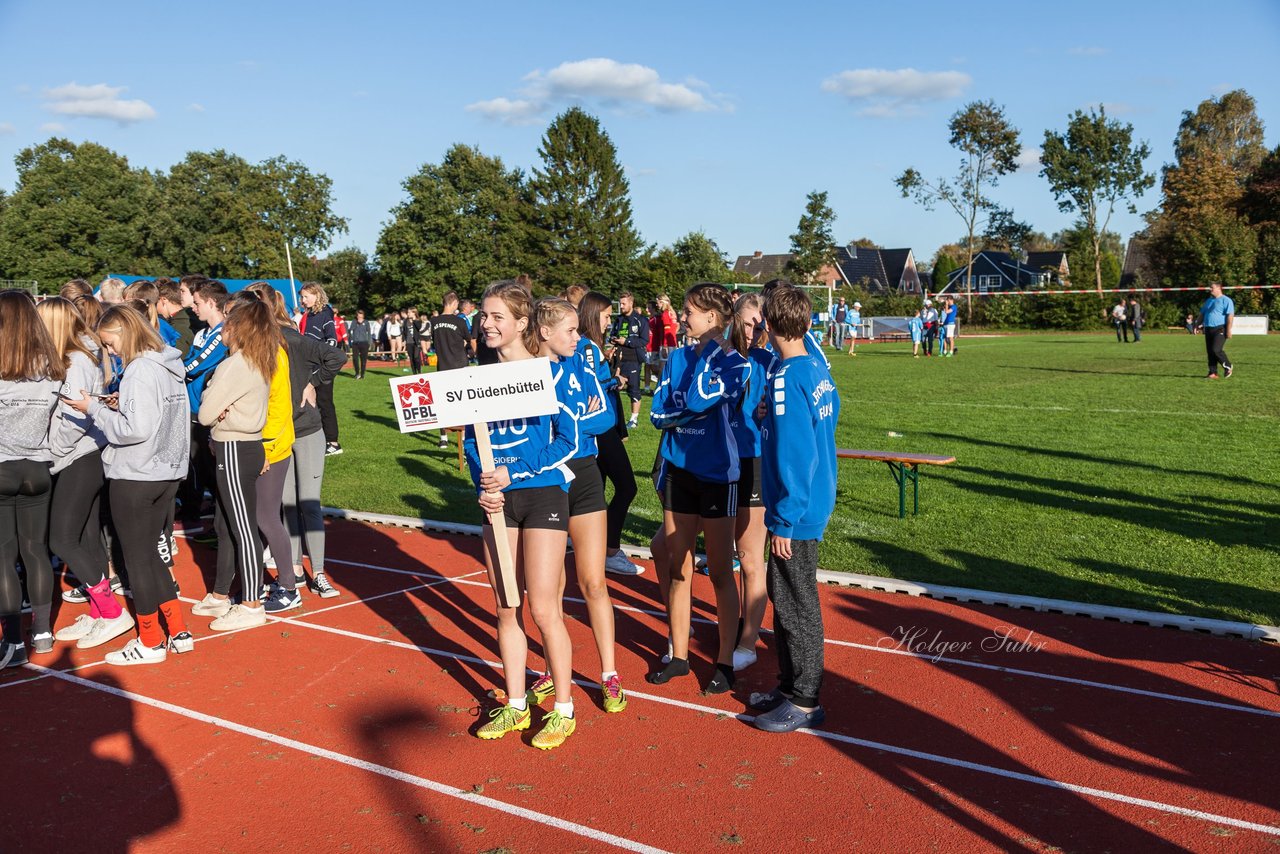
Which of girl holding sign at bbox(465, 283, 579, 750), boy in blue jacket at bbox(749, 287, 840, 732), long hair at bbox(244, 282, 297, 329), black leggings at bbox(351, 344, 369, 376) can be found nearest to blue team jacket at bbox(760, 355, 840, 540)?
boy in blue jacket at bbox(749, 287, 840, 732)

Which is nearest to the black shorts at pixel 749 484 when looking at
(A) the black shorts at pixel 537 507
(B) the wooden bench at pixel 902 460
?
(A) the black shorts at pixel 537 507

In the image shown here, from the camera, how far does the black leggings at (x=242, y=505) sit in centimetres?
589

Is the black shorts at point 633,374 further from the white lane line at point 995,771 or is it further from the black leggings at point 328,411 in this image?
the white lane line at point 995,771

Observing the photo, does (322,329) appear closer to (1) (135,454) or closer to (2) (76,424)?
(2) (76,424)

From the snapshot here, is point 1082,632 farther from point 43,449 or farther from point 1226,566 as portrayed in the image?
point 43,449

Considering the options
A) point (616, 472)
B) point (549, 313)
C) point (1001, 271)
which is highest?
point (1001, 271)

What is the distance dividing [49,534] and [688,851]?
4426 millimetres

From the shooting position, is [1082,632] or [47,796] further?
[1082,632]

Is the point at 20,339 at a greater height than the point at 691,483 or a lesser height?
greater

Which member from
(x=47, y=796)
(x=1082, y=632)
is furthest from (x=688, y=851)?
(x=1082, y=632)

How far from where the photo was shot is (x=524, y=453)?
4.21 metres

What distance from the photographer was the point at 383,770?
4145mm

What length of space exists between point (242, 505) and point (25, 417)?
1.28 metres

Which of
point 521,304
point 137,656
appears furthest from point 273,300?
point 521,304
